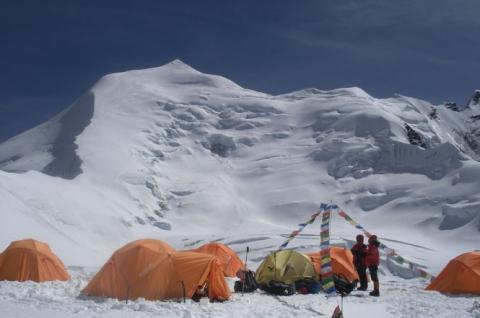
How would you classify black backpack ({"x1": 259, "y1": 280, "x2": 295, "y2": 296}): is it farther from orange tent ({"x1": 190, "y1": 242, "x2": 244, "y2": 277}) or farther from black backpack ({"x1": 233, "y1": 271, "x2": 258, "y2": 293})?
orange tent ({"x1": 190, "y1": 242, "x2": 244, "y2": 277})

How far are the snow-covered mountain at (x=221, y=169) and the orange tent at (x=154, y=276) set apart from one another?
57.7ft

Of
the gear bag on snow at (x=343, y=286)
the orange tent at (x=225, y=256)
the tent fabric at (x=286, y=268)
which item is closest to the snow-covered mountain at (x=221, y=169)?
the orange tent at (x=225, y=256)

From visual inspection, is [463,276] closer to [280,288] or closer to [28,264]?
[280,288]

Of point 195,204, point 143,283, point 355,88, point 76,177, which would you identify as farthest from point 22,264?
point 355,88

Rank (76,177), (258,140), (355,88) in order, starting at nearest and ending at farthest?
(76,177) < (258,140) < (355,88)

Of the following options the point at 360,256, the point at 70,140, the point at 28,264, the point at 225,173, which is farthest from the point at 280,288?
the point at 70,140

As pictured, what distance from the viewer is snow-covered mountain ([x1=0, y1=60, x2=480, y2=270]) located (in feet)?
162

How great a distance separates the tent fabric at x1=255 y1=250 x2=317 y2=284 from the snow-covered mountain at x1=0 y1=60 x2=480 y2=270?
16.5m

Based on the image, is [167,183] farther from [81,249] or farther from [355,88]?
[355,88]

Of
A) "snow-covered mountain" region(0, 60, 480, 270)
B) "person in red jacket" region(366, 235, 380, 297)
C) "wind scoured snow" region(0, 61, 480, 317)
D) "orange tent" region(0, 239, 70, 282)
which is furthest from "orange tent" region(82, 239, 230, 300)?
"snow-covered mountain" region(0, 60, 480, 270)

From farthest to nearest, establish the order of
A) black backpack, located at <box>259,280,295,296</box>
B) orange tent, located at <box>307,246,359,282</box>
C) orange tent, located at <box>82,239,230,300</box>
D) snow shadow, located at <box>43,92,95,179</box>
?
snow shadow, located at <box>43,92,95,179</box>, orange tent, located at <box>307,246,359,282</box>, black backpack, located at <box>259,280,295,296</box>, orange tent, located at <box>82,239,230,300</box>

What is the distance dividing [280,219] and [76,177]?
23685 millimetres

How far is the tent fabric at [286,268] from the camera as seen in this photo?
1895 centimetres

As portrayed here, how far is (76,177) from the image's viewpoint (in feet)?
198
